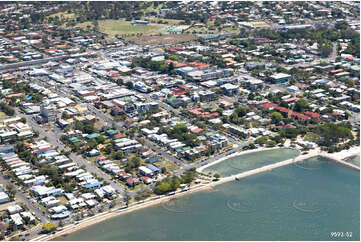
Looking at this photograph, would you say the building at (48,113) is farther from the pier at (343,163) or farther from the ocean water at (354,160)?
the ocean water at (354,160)

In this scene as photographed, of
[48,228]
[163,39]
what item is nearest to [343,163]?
[48,228]

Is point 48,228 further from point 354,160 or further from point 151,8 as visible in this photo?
point 151,8

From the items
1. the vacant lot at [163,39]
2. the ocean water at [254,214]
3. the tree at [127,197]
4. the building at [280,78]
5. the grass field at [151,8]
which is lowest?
the ocean water at [254,214]

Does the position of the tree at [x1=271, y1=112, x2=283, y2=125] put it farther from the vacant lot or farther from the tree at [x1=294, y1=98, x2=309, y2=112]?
the vacant lot

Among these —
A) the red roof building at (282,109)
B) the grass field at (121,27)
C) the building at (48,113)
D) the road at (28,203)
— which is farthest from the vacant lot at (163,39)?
the road at (28,203)

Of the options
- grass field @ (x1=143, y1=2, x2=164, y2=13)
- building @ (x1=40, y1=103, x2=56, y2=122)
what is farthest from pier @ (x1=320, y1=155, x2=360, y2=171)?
grass field @ (x1=143, y1=2, x2=164, y2=13)
